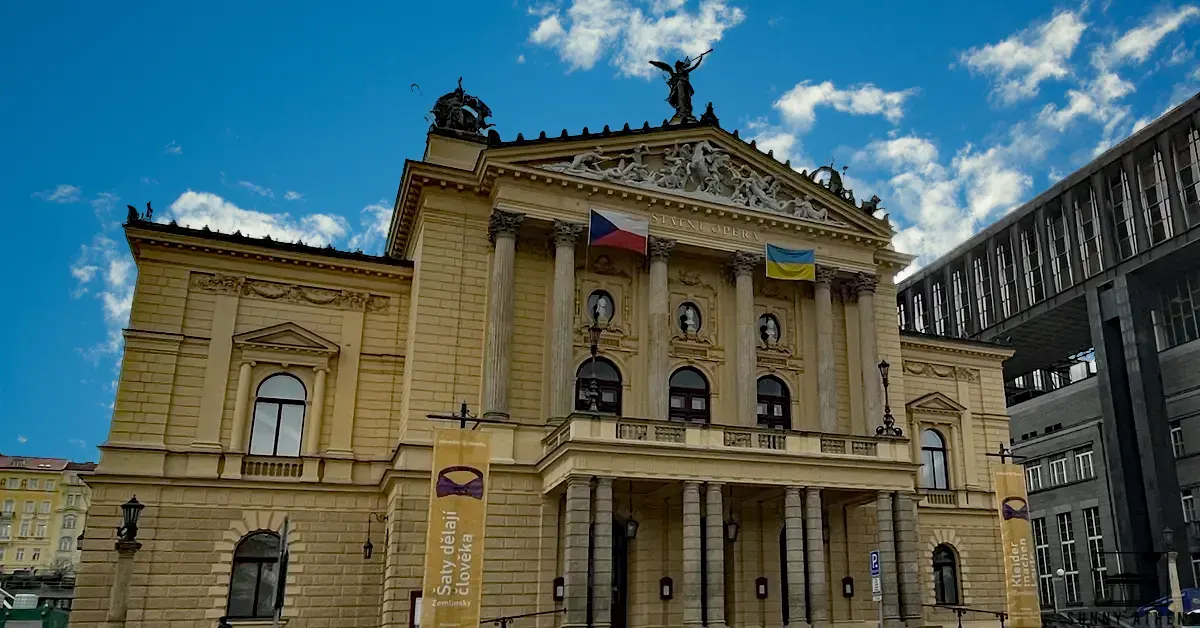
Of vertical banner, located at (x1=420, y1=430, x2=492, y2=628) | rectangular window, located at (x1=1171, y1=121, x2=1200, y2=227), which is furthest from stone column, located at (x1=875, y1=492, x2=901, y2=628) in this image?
rectangular window, located at (x1=1171, y1=121, x2=1200, y2=227)

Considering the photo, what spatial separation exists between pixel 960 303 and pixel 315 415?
49019 millimetres

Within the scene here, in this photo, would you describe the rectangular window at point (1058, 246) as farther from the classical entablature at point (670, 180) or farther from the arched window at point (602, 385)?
the arched window at point (602, 385)

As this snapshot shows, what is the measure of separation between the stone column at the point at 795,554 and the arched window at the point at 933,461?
12.2 m

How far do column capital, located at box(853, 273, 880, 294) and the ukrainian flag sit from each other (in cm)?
208

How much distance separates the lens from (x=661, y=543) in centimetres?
2750

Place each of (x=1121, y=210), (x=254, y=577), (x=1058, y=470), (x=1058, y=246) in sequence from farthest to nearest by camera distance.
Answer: (x=1058, y=470) < (x=1058, y=246) < (x=1121, y=210) < (x=254, y=577)

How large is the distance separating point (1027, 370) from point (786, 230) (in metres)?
39.1

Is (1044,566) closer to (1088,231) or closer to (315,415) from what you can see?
(1088,231)

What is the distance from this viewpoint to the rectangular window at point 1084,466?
180ft

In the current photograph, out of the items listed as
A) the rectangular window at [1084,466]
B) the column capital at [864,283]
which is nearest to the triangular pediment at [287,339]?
the column capital at [864,283]

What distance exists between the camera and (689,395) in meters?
30.2

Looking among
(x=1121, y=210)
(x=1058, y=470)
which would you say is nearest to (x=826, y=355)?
(x=1121, y=210)

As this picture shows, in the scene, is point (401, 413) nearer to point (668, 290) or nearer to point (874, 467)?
point (668, 290)

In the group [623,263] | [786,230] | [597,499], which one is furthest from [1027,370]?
[597,499]
